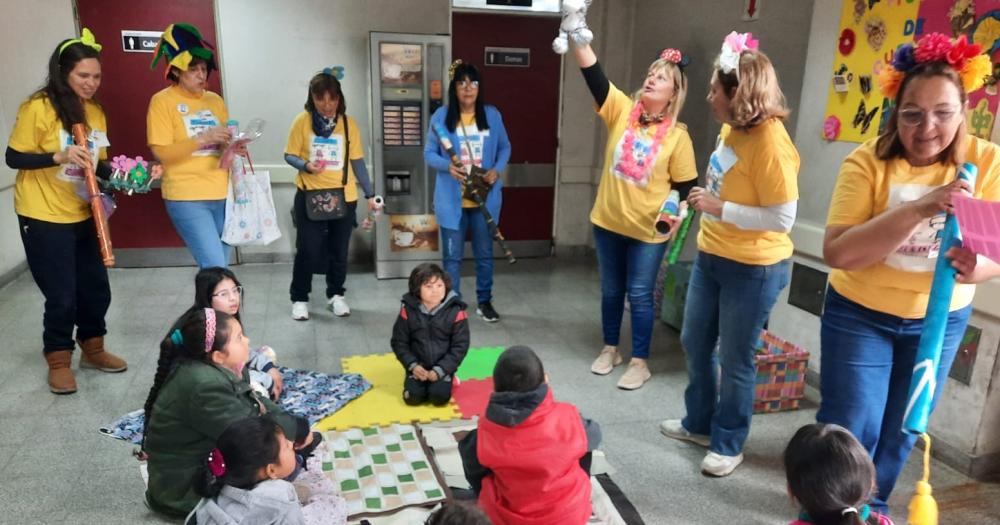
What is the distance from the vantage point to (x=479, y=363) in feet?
11.5

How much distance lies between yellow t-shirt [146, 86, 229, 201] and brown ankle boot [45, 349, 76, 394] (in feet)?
2.88

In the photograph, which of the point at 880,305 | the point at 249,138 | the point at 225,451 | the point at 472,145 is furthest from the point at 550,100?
the point at 225,451

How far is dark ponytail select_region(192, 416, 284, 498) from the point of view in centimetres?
165

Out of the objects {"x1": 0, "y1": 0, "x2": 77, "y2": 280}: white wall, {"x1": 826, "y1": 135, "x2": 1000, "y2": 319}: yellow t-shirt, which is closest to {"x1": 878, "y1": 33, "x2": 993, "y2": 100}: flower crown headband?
{"x1": 826, "y1": 135, "x2": 1000, "y2": 319}: yellow t-shirt

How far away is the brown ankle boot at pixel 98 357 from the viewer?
10.6 ft

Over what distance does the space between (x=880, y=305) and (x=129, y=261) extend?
516 centimetres

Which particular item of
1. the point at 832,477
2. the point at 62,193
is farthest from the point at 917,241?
the point at 62,193

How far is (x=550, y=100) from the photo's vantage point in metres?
5.52

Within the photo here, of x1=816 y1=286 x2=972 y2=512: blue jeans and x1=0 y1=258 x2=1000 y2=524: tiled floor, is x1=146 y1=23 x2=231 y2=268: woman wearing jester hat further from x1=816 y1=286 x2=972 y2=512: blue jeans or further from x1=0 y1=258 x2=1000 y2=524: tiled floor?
x1=816 y1=286 x2=972 y2=512: blue jeans

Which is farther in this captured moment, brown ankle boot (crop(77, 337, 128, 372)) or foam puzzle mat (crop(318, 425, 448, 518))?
brown ankle boot (crop(77, 337, 128, 372))

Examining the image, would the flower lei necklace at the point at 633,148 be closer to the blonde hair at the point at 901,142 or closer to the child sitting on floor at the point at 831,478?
the blonde hair at the point at 901,142

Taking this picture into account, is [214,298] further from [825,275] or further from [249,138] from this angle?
[825,275]

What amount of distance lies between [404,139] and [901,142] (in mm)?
3653

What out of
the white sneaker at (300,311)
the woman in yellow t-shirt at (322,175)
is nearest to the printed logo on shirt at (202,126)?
the woman in yellow t-shirt at (322,175)
